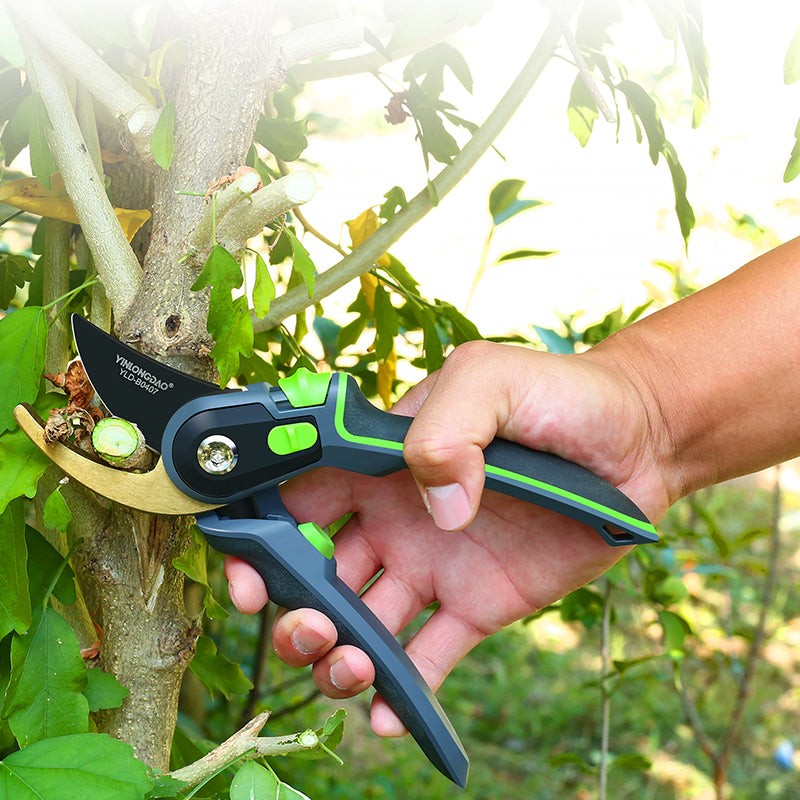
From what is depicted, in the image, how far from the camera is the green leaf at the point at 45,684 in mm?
752

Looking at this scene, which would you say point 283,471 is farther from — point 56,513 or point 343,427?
point 56,513

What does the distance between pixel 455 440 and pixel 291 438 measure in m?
0.17

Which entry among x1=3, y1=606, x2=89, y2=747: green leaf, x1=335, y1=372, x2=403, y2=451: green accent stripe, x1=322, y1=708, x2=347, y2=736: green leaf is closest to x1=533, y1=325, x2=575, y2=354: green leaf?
x1=335, y1=372, x2=403, y2=451: green accent stripe

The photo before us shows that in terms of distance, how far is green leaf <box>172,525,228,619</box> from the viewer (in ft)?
2.48

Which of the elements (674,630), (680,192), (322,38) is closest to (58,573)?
(322,38)

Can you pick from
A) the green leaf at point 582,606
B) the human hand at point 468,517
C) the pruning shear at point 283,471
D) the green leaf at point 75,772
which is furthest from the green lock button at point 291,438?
the green leaf at point 582,606

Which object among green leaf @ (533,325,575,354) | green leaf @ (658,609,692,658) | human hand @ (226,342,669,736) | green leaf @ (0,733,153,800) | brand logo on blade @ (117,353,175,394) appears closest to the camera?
green leaf @ (0,733,153,800)

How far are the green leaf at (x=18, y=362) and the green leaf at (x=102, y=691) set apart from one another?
0.87ft

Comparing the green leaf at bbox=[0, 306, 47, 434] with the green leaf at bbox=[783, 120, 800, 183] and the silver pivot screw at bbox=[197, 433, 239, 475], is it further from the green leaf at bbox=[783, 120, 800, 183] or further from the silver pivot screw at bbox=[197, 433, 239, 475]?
the green leaf at bbox=[783, 120, 800, 183]

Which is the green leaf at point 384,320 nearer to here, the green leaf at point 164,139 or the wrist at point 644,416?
the wrist at point 644,416

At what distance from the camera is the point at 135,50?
1.01m

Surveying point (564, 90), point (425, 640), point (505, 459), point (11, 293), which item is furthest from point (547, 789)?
point (564, 90)

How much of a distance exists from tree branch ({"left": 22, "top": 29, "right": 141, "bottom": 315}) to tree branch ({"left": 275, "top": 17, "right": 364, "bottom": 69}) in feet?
0.69

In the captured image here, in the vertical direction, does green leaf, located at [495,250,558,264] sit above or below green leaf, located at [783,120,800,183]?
below
